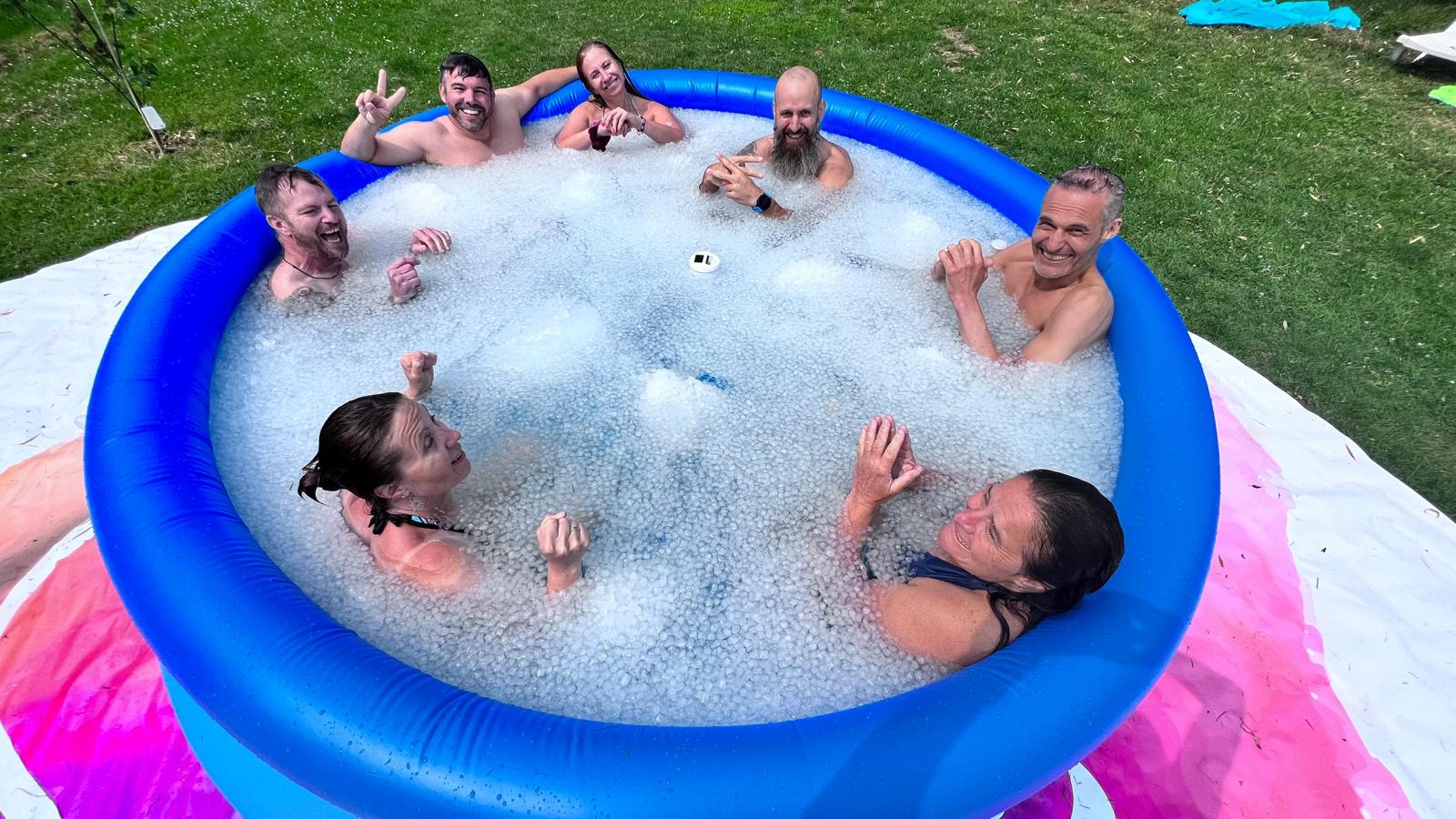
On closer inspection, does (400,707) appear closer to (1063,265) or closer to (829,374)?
(829,374)

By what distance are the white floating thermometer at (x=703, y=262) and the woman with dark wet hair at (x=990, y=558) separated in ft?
4.62

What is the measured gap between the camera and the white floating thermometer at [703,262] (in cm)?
310

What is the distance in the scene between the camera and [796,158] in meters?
3.38

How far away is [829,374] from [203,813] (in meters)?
2.30

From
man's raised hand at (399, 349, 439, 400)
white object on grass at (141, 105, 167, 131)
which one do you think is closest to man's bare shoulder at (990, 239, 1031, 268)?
man's raised hand at (399, 349, 439, 400)

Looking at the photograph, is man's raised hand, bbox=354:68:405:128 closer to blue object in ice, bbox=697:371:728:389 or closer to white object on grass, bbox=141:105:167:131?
blue object in ice, bbox=697:371:728:389

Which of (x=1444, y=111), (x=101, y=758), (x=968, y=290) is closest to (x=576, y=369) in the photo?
(x=968, y=290)

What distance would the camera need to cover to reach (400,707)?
1.46 metres

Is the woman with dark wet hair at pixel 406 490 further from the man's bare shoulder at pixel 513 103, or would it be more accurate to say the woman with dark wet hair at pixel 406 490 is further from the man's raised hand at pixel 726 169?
the man's bare shoulder at pixel 513 103

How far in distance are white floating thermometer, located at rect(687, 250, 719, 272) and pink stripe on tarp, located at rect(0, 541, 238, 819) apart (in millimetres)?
2313

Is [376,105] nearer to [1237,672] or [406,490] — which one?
[406,490]

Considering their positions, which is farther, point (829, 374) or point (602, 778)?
point (829, 374)

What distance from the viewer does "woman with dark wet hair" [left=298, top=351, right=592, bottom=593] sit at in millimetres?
1702

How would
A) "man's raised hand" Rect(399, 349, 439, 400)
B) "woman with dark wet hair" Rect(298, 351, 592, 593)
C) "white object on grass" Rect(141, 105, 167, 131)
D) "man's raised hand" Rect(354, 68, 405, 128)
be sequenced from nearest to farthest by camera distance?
1. "woman with dark wet hair" Rect(298, 351, 592, 593)
2. "man's raised hand" Rect(399, 349, 439, 400)
3. "man's raised hand" Rect(354, 68, 405, 128)
4. "white object on grass" Rect(141, 105, 167, 131)
